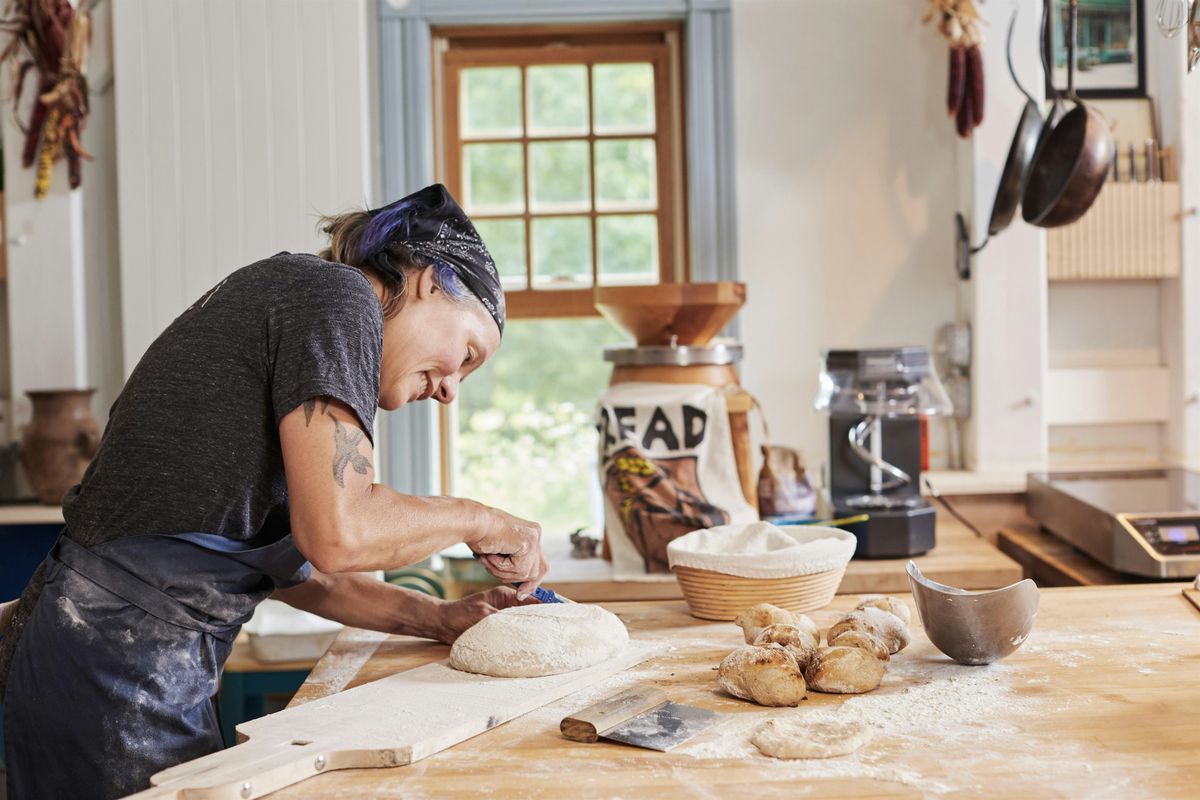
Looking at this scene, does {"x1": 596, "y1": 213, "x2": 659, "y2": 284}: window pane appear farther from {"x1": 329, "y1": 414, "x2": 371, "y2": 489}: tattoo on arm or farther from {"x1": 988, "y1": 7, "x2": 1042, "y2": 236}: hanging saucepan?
{"x1": 329, "y1": 414, "x2": 371, "y2": 489}: tattoo on arm

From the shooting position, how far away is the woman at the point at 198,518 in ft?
4.51

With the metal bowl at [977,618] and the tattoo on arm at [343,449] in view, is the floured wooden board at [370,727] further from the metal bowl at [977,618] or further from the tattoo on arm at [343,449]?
the metal bowl at [977,618]

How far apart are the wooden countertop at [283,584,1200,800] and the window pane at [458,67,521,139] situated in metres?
2.60

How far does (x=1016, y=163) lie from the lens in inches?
134

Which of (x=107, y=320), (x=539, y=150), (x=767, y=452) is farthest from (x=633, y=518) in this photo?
(x=107, y=320)

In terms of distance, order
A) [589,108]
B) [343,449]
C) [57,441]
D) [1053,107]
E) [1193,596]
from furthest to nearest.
Answer: [589,108]
[57,441]
[1053,107]
[1193,596]
[343,449]

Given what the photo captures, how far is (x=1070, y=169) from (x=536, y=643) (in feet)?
7.42

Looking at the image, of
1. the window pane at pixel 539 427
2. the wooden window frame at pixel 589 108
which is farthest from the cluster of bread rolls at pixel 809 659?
the wooden window frame at pixel 589 108

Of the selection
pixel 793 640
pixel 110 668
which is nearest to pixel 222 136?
pixel 110 668

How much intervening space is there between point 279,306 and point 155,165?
7.54ft

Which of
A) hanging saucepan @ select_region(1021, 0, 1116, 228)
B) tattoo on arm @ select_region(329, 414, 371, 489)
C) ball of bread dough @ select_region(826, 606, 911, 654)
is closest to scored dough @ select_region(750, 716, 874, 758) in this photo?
ball of bread dough @ select_region(826, 606, 911, 654)

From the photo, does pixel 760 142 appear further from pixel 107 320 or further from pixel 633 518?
pixel 107 320

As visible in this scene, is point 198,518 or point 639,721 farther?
point 198,518

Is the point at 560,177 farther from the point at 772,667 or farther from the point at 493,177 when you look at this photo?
the point at 772,667
